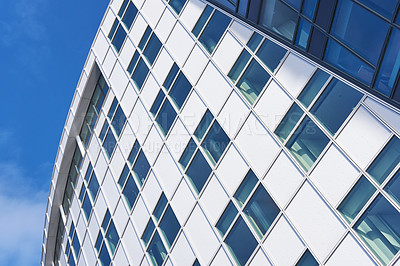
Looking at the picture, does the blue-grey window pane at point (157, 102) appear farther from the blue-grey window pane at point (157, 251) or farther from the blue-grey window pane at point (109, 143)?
the blue-grey window pane at point (157, 251)

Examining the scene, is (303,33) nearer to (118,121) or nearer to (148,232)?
(148,232)

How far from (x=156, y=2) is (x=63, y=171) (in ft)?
54.0

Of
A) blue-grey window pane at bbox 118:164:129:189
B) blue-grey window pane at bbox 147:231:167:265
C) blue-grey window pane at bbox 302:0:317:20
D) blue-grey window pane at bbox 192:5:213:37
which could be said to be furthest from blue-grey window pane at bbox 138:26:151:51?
blue-grey window pane at bbox 302:0:317:20

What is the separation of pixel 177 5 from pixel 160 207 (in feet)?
36.7

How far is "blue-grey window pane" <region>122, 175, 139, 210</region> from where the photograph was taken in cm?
2394

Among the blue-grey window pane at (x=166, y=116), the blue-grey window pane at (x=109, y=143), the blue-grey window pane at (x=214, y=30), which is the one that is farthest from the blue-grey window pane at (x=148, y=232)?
the blue-grey window pane at (x=214, y=30)

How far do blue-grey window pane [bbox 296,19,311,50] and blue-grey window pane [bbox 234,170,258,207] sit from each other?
5.34m

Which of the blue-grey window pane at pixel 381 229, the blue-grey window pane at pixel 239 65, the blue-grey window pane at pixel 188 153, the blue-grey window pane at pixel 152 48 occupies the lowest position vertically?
the blue-grey window pane at pixel 381 229

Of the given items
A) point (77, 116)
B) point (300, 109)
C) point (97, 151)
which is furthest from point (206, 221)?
point (77, 116)

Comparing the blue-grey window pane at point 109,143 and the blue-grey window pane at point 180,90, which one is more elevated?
the blue-grey window pane at point 109,143

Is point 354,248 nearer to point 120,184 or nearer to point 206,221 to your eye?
point 206,221

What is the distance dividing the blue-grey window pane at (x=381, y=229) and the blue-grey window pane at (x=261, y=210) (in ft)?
11.5

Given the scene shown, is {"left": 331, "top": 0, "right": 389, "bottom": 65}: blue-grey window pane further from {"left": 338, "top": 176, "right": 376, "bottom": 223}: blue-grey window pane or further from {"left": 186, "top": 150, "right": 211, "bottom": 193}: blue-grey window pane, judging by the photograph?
{"left": 186, "top": 150, "right": 211, "bottom": 193}: blue-grey window pane

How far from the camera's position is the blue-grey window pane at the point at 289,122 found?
16.0m
